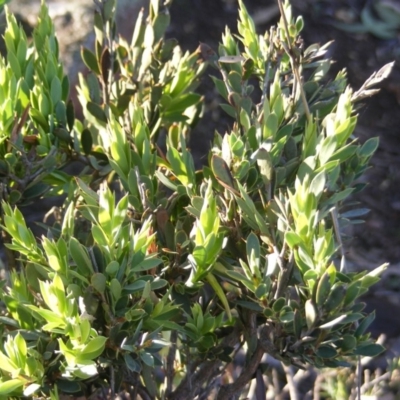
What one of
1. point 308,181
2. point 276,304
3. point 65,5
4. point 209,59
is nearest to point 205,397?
point 276,304

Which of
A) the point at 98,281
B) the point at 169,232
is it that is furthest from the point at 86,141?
the point at 98,281

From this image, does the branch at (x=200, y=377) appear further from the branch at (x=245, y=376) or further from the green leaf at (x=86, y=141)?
the green leaf at (x=86, y=141)

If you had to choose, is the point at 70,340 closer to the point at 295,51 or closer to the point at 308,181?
the point at 308,181

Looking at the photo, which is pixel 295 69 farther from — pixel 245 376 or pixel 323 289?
pixel 245 376

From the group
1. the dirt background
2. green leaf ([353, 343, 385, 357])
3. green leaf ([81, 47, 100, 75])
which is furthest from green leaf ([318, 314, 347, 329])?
the dirt background

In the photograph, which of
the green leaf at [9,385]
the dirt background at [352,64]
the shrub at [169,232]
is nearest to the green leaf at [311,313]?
the shrub at [169,232]

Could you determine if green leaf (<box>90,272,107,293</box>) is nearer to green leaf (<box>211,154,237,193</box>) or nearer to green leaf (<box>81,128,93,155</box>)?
green leaf (<box>211,154,237,193</box>)
